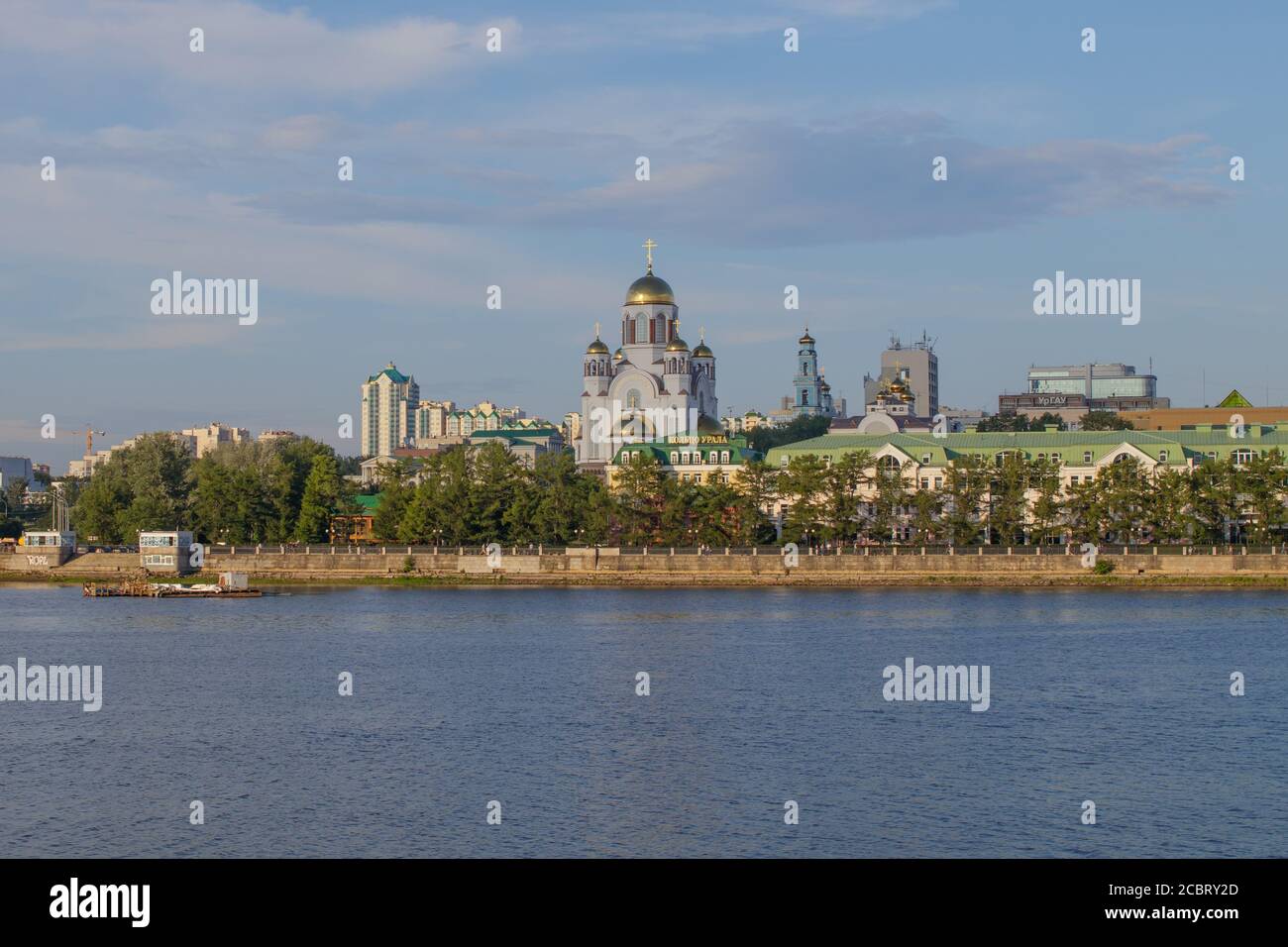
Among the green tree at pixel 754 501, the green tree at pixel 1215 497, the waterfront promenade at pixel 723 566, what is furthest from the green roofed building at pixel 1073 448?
the waterfront promenade at pixel 723 566

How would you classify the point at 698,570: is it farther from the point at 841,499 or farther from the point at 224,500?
the point at 224,500

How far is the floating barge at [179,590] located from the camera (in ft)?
275

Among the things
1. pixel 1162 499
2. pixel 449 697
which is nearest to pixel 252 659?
pixel 449 697

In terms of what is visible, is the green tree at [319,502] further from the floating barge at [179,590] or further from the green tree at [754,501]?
the green tree at [754,501]

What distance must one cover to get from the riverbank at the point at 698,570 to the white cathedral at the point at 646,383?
39.4 m

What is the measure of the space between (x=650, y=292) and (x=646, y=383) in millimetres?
8035

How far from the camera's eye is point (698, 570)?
88.1m

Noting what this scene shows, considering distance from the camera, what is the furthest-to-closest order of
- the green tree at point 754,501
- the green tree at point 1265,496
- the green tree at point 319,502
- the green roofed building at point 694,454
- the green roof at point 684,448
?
the green roof at point 684,448 → the green roofed building at point 694,454 → the green tree at point 319,502 → the green tree at point 754,501 → the green tree at point 1265,496

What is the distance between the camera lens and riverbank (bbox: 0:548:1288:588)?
263 ft

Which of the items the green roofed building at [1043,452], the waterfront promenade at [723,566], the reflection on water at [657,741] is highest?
the green roofed building at [1043,452]

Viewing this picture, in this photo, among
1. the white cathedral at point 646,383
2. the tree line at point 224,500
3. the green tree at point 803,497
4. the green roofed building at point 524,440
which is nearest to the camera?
the green tree at point 803,497

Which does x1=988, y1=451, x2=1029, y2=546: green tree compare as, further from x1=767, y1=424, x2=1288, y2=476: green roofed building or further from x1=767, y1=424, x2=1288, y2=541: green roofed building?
x1=767, y1=424, x2=1288, y2=476: green roofed building
